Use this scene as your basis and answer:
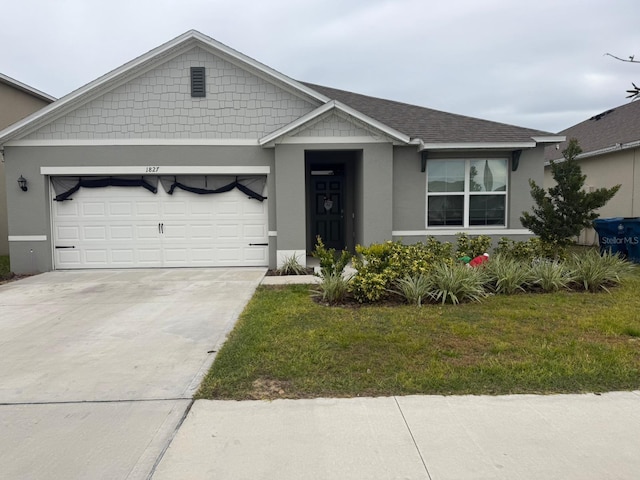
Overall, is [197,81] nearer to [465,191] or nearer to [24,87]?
[465,191]

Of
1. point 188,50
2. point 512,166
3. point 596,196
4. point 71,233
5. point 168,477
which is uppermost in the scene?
point 188,50

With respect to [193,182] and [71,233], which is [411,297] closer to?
[193,182]

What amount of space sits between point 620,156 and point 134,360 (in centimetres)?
1633

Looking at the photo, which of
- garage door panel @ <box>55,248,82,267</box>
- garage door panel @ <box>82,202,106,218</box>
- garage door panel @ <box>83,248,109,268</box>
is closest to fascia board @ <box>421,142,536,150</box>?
garage door panel @ <box>82,202,106,218</box>

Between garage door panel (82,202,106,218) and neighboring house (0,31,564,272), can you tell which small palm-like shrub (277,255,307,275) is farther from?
garage door panel (82,202,106,218)

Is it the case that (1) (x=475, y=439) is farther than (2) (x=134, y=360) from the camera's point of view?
No

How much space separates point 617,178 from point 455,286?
37.3 ft

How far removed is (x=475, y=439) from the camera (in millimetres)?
3176

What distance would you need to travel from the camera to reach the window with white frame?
38.4 feet

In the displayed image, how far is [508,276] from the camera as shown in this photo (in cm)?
791

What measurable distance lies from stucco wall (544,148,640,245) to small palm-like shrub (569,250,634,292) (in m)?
5.89

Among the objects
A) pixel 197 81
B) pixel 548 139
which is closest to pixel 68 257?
pixel 197 81

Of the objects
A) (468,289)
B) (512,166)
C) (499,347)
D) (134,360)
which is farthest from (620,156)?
(134,360)

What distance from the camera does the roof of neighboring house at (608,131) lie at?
593 inches
